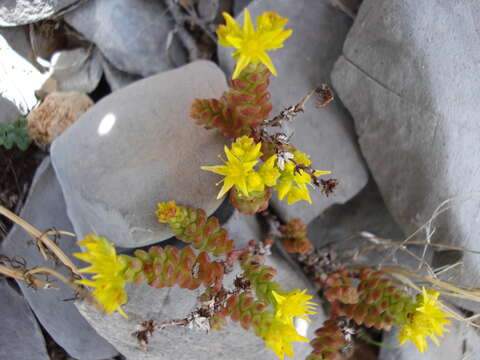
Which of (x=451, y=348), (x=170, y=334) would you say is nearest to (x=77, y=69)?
(x=170, y=334)

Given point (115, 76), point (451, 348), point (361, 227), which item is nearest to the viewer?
point (451, 348)

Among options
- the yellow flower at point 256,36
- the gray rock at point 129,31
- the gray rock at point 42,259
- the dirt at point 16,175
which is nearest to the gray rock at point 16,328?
the gray rock at point 42,259

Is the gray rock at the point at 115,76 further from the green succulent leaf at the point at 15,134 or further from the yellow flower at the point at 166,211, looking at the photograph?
the yellow flower at the point at 166,211

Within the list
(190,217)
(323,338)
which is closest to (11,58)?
(190,217)

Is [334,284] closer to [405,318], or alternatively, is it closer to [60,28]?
[405,318]

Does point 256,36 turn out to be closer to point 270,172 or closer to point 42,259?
point 270,172
